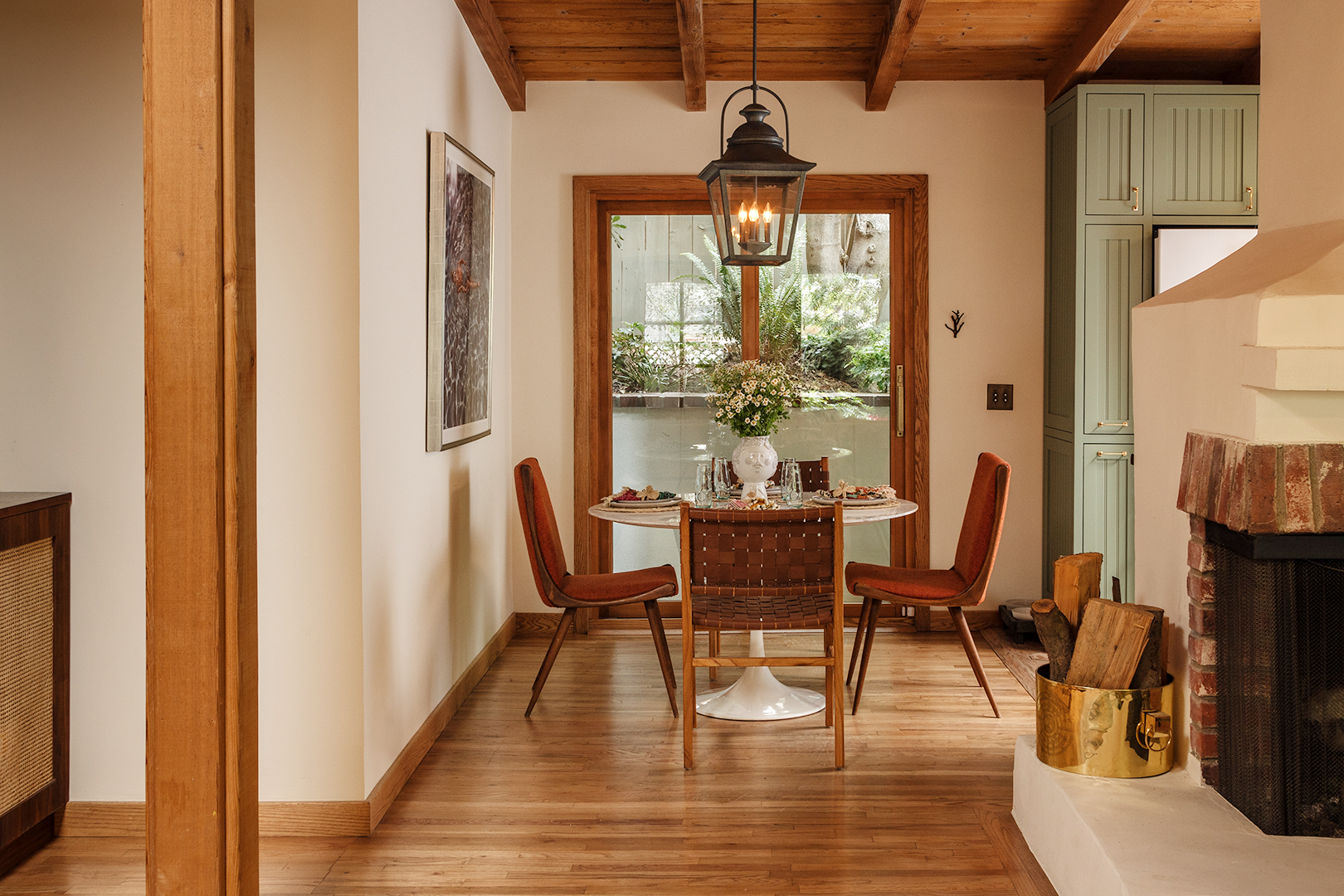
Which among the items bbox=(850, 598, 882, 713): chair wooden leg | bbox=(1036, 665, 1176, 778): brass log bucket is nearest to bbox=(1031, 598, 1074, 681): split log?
bbox=(1036, 665, 1176, 778): brass log bucket

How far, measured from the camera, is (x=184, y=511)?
207 centimetres

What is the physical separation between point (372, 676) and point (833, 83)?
11.7 feet

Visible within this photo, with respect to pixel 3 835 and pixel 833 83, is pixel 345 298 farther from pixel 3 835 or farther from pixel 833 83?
pixel 833 83

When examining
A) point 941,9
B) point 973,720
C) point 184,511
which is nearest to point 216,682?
point 184,511

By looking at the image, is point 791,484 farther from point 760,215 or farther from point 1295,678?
point 1295,678

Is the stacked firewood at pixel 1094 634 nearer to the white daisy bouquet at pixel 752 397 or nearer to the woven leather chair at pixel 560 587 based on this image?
the white daisy bouquet at pixel 752 397

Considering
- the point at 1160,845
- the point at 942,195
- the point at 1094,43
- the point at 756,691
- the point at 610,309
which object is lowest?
the point at 756,691

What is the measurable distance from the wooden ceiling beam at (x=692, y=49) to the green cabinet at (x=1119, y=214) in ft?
5.44

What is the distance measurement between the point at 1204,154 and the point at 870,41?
1.54 metres

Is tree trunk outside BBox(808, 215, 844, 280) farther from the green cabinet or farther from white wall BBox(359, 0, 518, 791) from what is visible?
white wall BBox(359, 0, 518, 791)

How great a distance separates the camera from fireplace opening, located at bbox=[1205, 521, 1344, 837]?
216cm

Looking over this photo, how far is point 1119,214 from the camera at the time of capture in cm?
454

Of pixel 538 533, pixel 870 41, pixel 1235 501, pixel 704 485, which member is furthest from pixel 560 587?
pixel 870 41

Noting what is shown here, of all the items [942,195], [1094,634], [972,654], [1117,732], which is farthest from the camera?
[942,195]
